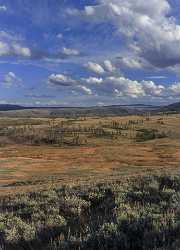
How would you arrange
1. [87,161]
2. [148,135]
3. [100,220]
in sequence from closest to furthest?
[100,220] → [87,161] → [148,135]

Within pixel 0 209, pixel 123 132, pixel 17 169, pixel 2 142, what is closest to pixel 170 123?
pixel 123 132

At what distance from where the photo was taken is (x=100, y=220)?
9625mm

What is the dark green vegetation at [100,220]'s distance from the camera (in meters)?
7.81

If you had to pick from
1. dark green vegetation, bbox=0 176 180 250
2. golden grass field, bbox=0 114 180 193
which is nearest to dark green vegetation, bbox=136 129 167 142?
golden grass field, bbox=0 114 180 193

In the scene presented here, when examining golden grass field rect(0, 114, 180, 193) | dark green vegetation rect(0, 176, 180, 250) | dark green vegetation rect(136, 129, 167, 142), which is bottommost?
golden grass field rect(0, 114, 180, 193)

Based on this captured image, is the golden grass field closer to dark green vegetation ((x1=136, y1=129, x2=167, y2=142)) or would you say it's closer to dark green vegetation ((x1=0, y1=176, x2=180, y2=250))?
dark green vegetation ((x1=136, y1=129, x2=167, y2=142))

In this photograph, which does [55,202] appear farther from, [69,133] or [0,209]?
[69,133]

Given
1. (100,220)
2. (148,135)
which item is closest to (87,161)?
(148,135)

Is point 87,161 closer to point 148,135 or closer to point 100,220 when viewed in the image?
point 148,135

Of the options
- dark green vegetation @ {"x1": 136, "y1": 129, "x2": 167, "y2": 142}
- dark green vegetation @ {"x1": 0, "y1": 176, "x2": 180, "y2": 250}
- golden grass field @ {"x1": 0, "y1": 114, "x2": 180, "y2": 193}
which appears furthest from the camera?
dark green vegetation @ {"x1": 136, "y1": 129, "x2": 167, "y2": 142}

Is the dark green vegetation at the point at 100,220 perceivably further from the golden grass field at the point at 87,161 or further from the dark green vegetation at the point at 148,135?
the dark green vegetation at the point at 148,135

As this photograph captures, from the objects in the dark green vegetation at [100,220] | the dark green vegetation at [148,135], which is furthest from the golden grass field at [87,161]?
the dark green vegetation at [100,220]

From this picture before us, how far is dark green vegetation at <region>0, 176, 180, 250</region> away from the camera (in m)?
7.81

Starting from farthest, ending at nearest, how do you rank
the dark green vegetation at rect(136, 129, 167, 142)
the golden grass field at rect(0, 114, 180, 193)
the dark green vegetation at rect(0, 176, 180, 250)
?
the dark green vegetation at rect(136, 129, 167, 142)
the golden grass field at rect(0, 114, 180, 193)
the dark green vegetation at rect(0, 176, 180, 250)
